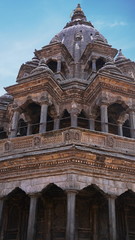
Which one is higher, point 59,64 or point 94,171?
point 59,64

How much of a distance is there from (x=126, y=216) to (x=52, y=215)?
3.72m

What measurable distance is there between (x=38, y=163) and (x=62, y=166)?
1.12m

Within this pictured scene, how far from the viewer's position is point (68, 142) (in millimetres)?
11984

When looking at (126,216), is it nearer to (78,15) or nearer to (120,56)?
(120,56)

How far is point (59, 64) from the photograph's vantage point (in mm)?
20484

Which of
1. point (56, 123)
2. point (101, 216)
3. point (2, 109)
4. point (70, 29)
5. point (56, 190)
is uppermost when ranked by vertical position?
point (70, 29)

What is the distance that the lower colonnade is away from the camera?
13.0 metres

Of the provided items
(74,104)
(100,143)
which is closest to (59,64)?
(74,104)

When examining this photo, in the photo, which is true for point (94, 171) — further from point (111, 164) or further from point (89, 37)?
point (89, 37)

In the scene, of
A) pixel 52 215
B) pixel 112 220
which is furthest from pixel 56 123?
pixel 112 220

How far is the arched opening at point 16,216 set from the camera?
13.9 meters

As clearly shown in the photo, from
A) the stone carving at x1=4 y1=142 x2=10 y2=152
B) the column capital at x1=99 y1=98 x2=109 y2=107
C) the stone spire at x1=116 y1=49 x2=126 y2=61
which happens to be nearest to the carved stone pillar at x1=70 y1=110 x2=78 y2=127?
the column capital at x1=99 y1=98 x2=109 y2=107

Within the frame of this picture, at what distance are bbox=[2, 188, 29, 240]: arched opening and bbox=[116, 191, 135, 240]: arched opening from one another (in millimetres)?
4659

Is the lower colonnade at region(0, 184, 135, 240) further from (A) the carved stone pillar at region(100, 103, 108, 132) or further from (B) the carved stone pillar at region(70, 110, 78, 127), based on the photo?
(B) the carved stone pillar at region(70, 110, 78, 127)
